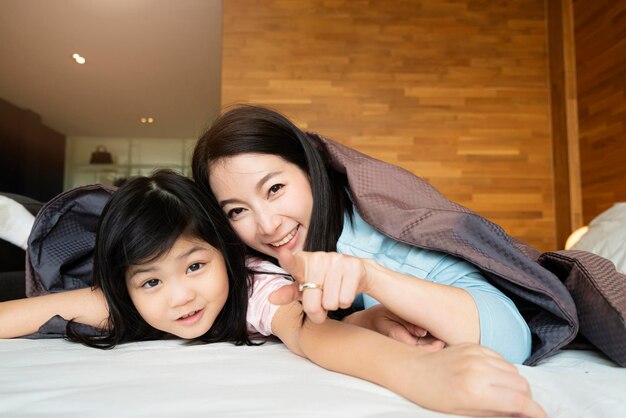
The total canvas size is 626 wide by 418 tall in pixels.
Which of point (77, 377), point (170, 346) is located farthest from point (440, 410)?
point (170, 346)

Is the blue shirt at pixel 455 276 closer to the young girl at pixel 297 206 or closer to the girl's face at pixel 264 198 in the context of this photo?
the young girl at pixel 297 206

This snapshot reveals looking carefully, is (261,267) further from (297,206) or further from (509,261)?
(509,261)

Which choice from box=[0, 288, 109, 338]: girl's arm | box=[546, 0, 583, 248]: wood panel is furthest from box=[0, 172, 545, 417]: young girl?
box=[546, 0, 583, 248]: wood panel

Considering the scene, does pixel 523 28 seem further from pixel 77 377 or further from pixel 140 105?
pixel 140 105

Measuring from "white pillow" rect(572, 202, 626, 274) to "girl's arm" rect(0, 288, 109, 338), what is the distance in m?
1.34

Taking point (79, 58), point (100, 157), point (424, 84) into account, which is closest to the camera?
point (424, 84)

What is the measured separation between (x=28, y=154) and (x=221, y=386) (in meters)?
7.73

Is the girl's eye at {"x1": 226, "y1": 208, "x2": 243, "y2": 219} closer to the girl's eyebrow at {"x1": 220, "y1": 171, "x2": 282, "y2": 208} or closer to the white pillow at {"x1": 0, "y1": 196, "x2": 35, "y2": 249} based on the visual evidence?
the girl's eyebrow at {"x1": 220, "y1": 171, "x2": 282, "y2": 208}

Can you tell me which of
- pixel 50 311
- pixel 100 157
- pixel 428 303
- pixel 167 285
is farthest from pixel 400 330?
pixel 100 157

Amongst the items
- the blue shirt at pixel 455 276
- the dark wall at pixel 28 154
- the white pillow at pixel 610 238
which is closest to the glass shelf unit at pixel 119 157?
the dark wall at pixel 28 154

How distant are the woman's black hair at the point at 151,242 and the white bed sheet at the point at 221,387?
16cm

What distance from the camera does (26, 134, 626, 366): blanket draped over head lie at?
2.64 ft

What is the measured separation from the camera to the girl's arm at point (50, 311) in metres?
1.02

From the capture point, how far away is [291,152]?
3.72ft
